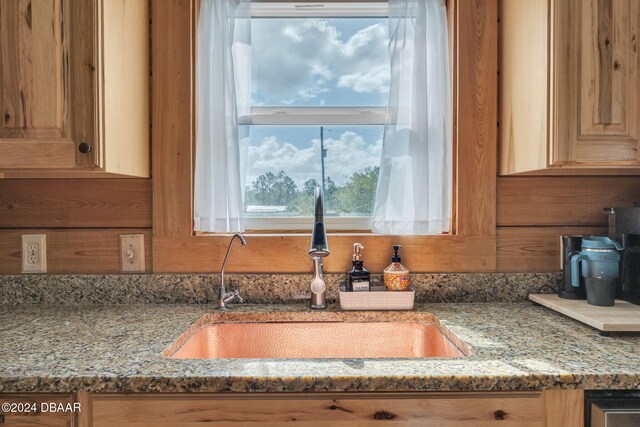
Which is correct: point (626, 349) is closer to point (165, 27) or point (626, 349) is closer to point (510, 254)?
point (510, 254)

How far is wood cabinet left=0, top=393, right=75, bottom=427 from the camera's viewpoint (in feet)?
2.87

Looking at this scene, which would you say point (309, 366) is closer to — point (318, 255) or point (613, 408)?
point (318, 255)

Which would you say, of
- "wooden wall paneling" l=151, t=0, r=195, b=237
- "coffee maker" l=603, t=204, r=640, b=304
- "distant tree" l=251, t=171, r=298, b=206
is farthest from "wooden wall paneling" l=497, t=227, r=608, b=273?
"wooden wall paneling" l=151, t=0, r=195, b=237

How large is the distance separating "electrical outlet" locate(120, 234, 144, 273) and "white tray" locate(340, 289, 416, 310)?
0.73m

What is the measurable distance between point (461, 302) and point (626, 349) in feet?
1.78

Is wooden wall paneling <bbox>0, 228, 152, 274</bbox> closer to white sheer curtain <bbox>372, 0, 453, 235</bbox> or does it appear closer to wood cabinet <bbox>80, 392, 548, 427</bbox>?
wood cabinet <bbox>80, 392, 548, 427</bbox>

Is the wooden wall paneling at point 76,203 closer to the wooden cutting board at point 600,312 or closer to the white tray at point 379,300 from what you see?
the white tray at point 379,300

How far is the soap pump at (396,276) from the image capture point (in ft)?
4.69

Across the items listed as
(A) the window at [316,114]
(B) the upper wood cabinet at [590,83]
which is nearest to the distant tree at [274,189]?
(A) the window at [316,114]

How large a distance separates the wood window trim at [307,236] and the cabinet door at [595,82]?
0.34 m

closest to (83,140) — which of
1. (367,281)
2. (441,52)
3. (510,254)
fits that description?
(367,281)

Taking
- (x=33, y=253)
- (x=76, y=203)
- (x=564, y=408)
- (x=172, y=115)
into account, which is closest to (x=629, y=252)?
(x=564, y=408)

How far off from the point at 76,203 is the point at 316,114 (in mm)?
942

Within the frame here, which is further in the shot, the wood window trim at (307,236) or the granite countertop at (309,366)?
the wood window trim at (307,236)
